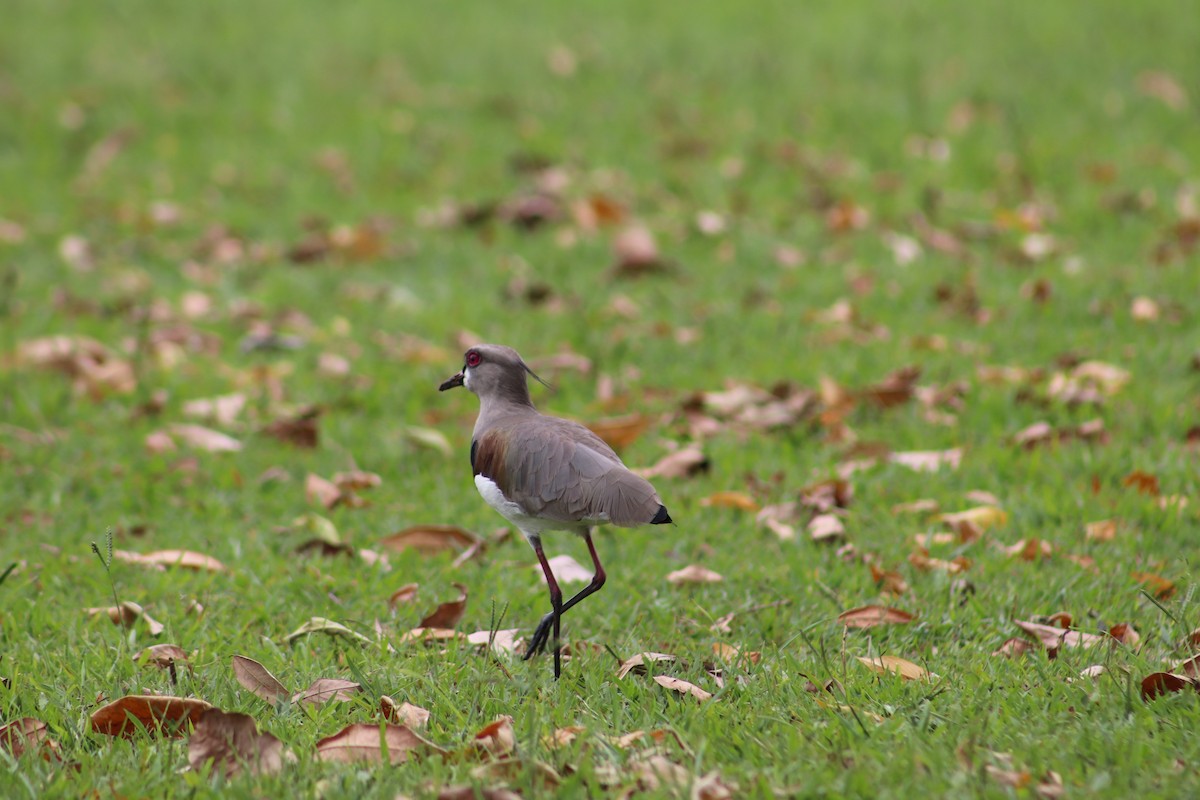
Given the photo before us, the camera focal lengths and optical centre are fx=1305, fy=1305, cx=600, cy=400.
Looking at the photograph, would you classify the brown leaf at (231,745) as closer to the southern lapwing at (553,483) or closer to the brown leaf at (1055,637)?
the southern lapwing at (553,483)

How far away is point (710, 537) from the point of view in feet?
14.9

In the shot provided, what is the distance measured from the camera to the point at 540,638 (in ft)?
11.8

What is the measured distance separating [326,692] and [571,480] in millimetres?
828

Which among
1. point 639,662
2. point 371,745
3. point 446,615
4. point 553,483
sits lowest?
point 446,615

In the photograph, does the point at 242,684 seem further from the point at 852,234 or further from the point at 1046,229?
the point at 1046,229

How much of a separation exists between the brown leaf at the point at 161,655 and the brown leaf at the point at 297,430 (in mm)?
1863

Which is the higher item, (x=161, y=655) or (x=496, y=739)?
(x=496, y=739)

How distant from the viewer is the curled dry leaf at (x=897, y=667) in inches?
132

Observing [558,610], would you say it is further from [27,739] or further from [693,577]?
[27,739]

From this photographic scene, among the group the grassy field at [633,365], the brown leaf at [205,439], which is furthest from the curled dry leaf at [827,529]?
the brown leaf at [205,439]

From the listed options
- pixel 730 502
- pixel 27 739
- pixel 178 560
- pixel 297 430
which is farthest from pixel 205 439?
pixel 27 739

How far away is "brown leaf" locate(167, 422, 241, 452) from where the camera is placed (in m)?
5.34

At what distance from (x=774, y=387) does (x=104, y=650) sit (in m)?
3.09

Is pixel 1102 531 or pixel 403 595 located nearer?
pixel 403 595
